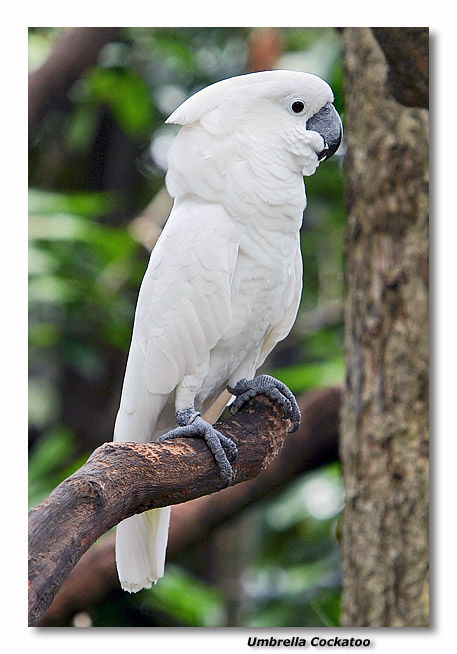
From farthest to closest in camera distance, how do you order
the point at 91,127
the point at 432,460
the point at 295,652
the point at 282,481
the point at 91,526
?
the point at 91,127 < the point at 282,481 < the point at 432,460 < the point at 295,652 < the point at 91,526

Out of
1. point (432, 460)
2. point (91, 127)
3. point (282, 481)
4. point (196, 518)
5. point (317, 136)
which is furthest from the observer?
point (91, 127)

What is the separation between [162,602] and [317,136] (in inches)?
53.3

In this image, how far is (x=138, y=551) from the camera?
1.33 meters

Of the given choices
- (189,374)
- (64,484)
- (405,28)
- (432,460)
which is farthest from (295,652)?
(405,28)

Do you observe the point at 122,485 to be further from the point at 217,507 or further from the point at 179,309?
the point at 217,507

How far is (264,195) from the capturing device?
4.11 feet

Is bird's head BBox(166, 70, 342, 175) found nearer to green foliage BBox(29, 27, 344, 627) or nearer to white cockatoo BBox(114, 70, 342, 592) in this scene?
white cockatoo BBox(114, 70, 342, 592)

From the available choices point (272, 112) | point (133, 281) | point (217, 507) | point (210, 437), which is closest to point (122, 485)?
point (210, 437)

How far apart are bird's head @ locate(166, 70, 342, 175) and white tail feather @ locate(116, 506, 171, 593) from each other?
0.72 meters

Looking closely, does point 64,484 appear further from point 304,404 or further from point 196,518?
point 304,404

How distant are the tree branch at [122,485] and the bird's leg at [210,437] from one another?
1cm

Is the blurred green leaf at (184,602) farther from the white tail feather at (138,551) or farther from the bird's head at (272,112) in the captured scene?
the bird's head at (272,112)

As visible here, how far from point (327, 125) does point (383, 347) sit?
798 mm

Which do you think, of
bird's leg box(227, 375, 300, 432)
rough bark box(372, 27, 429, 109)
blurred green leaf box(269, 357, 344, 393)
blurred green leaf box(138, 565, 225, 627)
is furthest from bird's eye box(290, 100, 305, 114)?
blurred green leaf box(138, 565, 225, 627)
